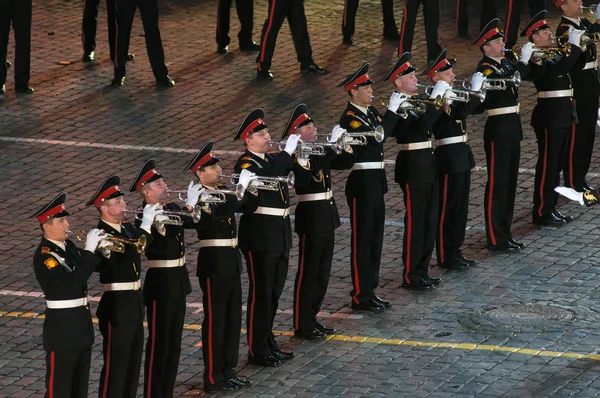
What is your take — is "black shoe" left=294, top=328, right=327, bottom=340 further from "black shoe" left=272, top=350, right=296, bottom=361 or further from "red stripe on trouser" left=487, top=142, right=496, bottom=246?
"red stripe on trouser" left=487, top=142, right=496, bottom=246

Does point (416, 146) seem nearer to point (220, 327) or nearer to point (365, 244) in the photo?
point (365, 244)

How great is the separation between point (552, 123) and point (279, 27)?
5.76m

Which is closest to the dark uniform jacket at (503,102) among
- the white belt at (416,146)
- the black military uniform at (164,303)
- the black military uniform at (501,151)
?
the black military uniform at (501,151)

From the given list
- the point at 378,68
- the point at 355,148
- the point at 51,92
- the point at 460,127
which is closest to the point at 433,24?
the point at 378,68

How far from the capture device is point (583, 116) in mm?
16719

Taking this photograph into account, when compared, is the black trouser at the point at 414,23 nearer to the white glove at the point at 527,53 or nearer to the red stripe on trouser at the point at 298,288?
the white glove at the point at 527,53

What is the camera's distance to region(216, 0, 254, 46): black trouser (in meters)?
21.9

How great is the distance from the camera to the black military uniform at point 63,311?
10836 mm

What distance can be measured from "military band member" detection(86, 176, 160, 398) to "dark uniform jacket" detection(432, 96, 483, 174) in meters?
4.20

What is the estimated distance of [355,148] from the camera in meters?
13.6

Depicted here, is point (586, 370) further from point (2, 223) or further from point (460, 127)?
point (2, 223)

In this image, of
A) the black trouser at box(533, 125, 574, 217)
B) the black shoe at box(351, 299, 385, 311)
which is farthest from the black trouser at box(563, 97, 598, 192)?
the black shoe at box(351, 299, 385, 311)

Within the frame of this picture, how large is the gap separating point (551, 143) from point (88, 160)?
Answer: 5392 mm

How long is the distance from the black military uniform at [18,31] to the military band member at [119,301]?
30.8 ft
